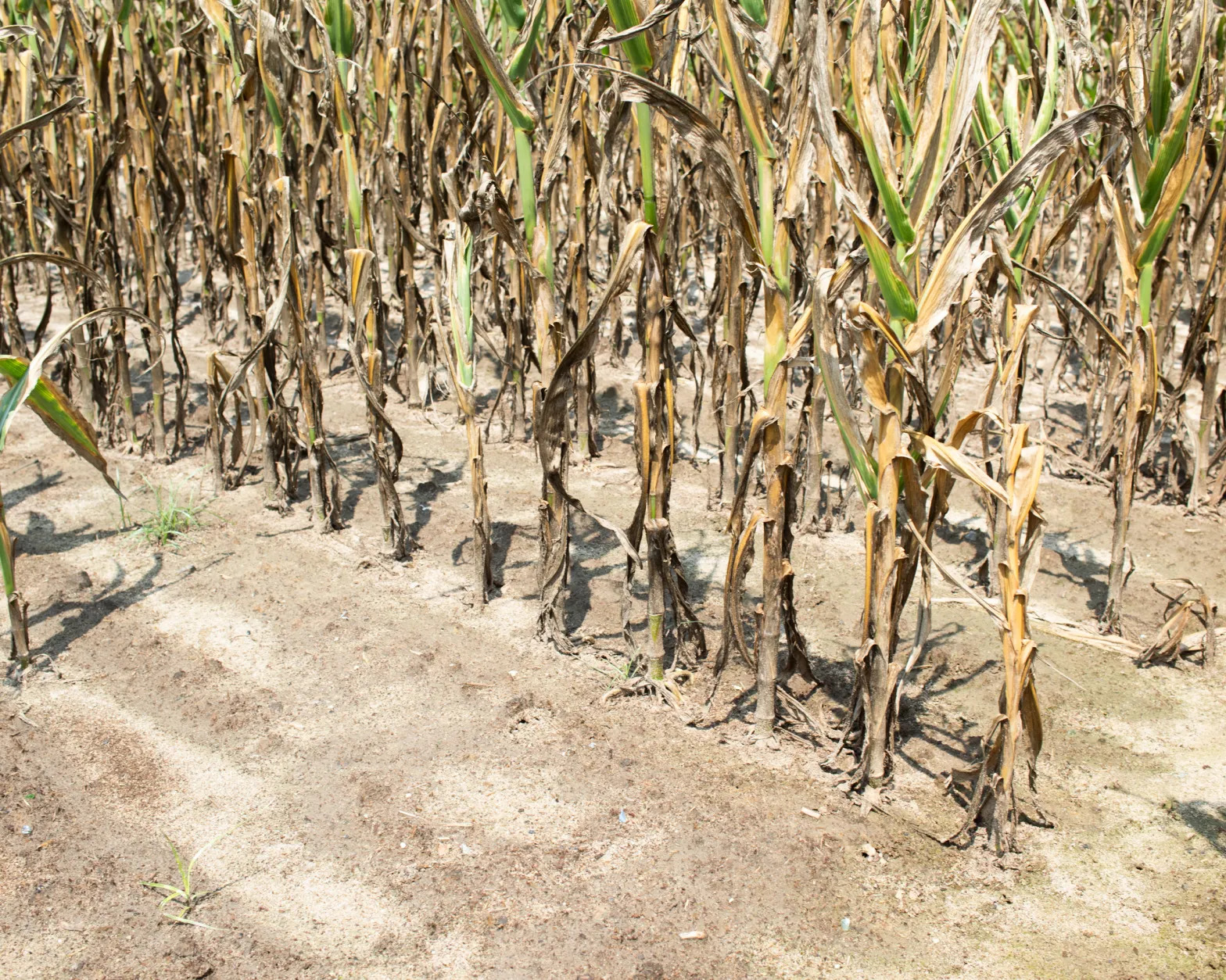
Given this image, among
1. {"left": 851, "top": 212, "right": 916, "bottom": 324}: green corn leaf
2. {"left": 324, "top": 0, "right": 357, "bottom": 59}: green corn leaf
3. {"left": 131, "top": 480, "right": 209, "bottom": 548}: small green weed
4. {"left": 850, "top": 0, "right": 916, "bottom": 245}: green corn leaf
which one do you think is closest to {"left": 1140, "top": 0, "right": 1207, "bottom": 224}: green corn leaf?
{"left": 850, "top": 0, "right": 916, "bottom": 245}: green corn leaf

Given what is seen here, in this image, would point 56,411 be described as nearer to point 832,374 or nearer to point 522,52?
point 522,52

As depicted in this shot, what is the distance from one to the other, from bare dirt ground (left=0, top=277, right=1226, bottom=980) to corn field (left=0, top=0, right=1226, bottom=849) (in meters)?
0.13

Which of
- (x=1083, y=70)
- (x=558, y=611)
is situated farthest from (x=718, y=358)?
(x=1083, y=70)

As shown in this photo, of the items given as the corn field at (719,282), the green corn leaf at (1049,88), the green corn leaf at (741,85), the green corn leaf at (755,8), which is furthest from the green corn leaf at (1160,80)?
the green corn leaf at (741,85)

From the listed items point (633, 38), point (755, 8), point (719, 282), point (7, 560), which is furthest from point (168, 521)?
point (755, 8)

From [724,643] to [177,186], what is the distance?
2510 millimetres

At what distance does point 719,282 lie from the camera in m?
3.83

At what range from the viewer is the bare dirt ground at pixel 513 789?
1.89m

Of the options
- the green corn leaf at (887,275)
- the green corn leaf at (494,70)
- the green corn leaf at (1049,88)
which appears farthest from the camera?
the green corn leaf at (1049,88)

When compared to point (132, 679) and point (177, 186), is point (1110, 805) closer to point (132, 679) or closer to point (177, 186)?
point (132, 679)

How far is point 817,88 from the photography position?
180 centimetres

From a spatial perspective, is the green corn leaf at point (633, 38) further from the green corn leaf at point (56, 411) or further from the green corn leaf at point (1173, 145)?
the green corn leaf at point (56, 411)

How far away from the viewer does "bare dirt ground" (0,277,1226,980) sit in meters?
1.89

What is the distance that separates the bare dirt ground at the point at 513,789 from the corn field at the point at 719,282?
0.13 metres
